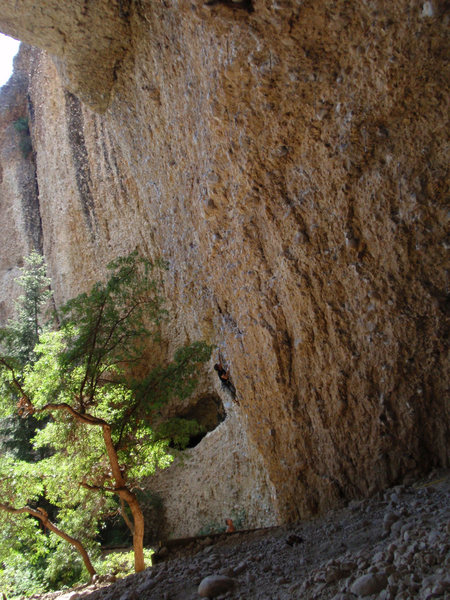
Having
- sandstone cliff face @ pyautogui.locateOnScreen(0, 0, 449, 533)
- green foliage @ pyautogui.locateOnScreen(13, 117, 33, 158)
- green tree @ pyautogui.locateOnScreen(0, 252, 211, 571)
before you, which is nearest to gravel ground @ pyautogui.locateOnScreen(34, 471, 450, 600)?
sandstone cliff face @ pyautogui.locateOnScreen(0, 0, 449, 533)

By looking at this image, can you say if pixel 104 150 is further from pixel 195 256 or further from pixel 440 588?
pixel 440 588

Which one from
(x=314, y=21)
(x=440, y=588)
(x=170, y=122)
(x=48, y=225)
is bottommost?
(x=440, y=588)

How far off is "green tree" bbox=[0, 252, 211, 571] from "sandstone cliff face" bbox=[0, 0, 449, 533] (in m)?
1.30

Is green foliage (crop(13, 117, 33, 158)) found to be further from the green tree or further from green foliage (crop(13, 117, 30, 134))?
the green tree

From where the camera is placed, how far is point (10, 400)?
255 inches

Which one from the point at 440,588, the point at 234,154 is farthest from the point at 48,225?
the point at 440,588

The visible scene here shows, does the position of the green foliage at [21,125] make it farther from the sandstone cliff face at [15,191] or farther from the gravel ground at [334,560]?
the gravel ground at [334,560]

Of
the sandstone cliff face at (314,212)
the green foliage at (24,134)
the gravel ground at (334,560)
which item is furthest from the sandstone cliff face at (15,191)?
the gravel ground at (334,560)

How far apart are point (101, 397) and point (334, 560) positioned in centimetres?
463

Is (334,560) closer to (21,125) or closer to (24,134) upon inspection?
(24,134)

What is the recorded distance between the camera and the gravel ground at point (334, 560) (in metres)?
2.12

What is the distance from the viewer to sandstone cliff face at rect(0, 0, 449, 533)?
3.45 meters

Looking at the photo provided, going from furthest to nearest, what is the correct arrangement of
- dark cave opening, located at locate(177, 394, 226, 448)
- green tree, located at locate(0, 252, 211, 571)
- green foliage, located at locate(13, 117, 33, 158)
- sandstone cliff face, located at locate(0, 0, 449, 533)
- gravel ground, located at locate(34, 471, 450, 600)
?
green foliage, located at locate(13, 117, 33, 158), dark cave opening, located at locate(177, 394, 226, 448), green tree, located at locate(0, 252, 211, 571), sandstone cliff face, located at locate(0, 0, 449, 533), gravel ground, located at locate(34, 471, 450, 600)

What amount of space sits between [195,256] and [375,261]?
2447mm
